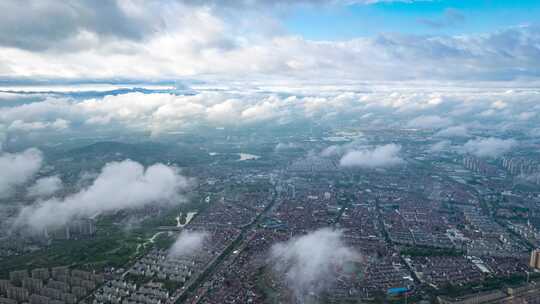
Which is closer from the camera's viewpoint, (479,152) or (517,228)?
(517,228)

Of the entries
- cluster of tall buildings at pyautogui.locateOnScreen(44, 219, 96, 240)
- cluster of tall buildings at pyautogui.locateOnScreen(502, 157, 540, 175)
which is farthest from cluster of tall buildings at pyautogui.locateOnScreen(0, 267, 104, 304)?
cluster of tall buildings at pyautogui.locateOnScreen(502, 157, 540, 175)

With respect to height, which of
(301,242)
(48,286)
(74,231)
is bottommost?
(74,231)

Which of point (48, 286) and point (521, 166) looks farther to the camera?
point (521, 166)

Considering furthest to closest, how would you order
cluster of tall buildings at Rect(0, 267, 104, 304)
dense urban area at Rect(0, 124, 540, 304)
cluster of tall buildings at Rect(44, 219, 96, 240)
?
1. cluster of tall buildings at Rect(44, 219, 96, 240)
2. dense urban area at Rect(0, 124, 540, 304)
3. cluster of tall buildings at Rect(0, 267, 104, 304)

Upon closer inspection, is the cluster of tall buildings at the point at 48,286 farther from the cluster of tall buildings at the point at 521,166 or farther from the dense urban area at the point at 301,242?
the cluster of tall buildings at the point at 521,166

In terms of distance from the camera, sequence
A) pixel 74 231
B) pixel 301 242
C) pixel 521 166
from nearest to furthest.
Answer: pixel 301 242 → pixel 74 231 → pixel 521 166

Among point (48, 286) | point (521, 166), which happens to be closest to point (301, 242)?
point (48, 286)

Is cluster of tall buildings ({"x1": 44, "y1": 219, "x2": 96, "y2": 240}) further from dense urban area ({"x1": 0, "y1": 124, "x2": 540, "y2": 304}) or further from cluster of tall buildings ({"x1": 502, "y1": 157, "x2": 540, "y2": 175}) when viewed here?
cluster of tall buildings ({"x1": 502, "y1": 157, "x2": 540, "y2": 175})

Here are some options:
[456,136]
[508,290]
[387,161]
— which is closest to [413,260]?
[508,290]

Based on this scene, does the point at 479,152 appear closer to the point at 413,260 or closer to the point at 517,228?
the point at 517,228

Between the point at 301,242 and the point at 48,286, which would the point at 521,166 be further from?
the point at 48,286

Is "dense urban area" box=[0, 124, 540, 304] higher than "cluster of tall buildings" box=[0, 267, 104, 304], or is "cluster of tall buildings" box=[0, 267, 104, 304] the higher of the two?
"cluster of tall buildings" box=[0, 267, 104, 304]
